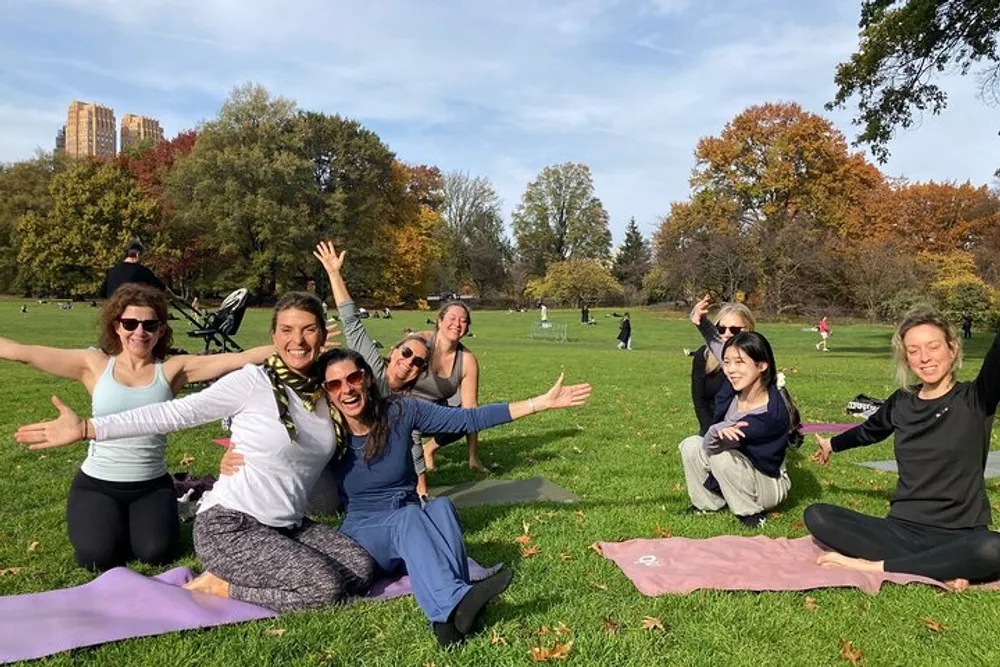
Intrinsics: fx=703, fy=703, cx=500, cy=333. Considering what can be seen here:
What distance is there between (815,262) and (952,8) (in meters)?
29.4

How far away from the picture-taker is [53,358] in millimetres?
4223

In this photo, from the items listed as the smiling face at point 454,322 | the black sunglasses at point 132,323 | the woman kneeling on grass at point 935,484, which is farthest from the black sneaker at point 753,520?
the black sunglasses at point 132,323

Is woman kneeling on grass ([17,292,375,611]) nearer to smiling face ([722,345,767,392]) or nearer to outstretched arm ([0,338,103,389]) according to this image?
outstretched arm ([0,338,103,389])

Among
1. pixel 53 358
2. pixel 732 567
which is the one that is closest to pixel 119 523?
pixel 53 358

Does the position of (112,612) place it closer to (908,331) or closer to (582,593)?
(582,593)

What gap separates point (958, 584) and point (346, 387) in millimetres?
3491

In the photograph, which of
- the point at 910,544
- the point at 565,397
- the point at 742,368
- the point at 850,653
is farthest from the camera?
the point at 742,368

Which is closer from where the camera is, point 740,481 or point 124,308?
point 124,308

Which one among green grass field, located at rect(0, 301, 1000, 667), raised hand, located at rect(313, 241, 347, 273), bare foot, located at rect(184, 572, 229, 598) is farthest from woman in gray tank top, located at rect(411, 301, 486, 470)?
bare foot, located at rect(184, 572, 229, 598)

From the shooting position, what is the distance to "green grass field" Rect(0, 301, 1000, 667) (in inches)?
123

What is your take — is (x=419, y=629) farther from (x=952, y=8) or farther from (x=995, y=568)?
(x=952, y=8)

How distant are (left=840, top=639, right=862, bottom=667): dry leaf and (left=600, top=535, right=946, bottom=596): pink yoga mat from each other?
1.97ft

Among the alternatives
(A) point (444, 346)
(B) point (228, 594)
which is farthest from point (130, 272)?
(B) point (228, 594)

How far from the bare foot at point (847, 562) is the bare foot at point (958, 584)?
0.33 metres
